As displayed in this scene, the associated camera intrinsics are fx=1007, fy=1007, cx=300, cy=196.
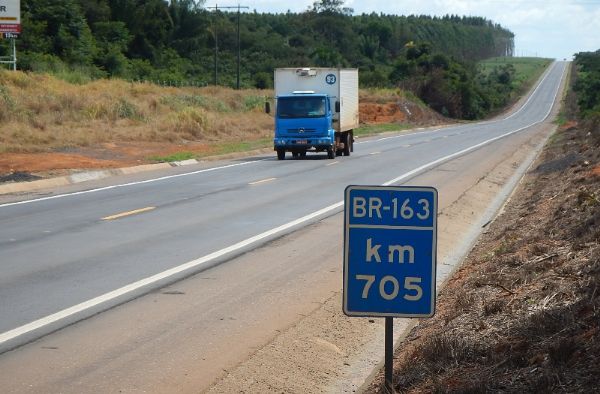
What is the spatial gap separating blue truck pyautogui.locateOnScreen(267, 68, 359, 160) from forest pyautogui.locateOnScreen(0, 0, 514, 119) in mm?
23796

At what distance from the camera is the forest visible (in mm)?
76500

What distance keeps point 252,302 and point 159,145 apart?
1249 inches

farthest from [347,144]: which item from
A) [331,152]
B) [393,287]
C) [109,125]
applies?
[393,287]

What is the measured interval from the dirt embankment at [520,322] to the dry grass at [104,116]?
2516cm

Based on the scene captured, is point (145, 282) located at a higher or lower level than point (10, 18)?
lower

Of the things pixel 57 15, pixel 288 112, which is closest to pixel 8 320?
pixel 288 112

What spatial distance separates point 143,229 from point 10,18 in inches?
1423

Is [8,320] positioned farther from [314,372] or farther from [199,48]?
[199,48]

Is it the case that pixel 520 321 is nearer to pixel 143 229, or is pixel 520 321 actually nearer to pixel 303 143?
pixel 143 229

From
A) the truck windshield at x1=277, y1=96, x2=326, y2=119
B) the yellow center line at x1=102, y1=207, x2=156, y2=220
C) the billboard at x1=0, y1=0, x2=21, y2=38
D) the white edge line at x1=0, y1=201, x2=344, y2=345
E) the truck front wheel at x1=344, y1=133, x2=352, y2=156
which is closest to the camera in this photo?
the white edge line at x1=0, y1=201, x2=344, y2=345

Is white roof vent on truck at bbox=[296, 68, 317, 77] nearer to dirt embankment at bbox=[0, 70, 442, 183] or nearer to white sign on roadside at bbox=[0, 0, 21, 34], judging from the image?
dirt embankment at bbox=[0, 70, 442, 183]

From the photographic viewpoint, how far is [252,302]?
11.1 m

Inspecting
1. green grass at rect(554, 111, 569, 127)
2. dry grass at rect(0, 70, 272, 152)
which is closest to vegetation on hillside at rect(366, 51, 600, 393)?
dry grass at rect(0, 70, 272, 152)

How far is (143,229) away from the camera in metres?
17.0
